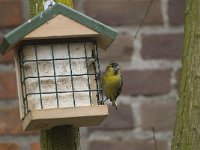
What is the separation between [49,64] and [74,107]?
123 millimetres

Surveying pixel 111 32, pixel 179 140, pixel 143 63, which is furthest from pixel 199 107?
pixel 143 63

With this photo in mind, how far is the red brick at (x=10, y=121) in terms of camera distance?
2.14 m

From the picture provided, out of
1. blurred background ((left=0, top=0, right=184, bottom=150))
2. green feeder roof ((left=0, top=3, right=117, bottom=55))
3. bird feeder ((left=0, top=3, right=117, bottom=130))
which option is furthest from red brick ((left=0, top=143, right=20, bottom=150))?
green feeder roof ((left=0, top=3, right=117, bottom=55))

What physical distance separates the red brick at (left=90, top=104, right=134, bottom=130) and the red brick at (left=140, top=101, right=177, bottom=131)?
1.4 inches

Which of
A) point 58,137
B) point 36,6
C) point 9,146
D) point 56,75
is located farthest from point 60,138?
point 9,146

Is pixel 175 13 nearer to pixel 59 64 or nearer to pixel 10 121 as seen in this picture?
pixel 10 121

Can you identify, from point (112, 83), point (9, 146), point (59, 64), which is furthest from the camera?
point (9, 146)

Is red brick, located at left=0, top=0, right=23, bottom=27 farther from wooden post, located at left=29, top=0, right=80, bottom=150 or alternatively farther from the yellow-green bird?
wooden post, located at left=29, top=0, right=80, bottom=150

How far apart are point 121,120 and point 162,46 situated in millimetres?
218

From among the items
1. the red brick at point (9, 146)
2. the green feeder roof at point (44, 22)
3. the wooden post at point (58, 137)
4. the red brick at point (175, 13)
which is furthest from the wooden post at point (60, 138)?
the red brick at point (175, 13)

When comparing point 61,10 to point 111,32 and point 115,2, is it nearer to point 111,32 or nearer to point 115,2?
point 111,32

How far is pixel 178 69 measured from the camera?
219cm

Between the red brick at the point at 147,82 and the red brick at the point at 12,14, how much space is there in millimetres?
299

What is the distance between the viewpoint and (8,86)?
2137 millimetres
